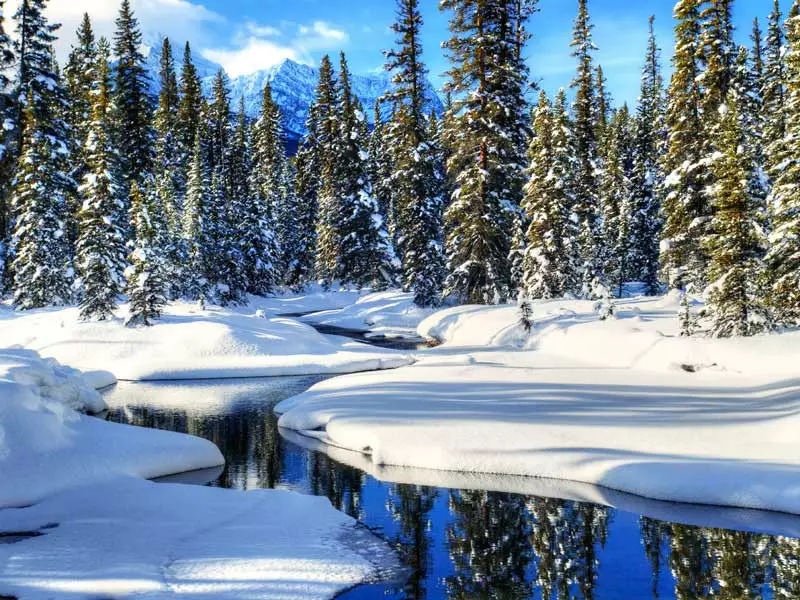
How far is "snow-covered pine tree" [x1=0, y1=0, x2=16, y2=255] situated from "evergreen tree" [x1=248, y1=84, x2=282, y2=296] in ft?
53.6

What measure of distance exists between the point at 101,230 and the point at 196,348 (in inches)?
353

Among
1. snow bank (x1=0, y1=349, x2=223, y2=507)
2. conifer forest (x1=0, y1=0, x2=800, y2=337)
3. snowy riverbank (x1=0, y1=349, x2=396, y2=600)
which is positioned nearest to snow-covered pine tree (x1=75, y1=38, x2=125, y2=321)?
conifer forest (x1=0, y1=0, x2=800, y2=337)

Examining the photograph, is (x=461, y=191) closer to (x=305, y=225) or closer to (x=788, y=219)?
(x=788, y=219)

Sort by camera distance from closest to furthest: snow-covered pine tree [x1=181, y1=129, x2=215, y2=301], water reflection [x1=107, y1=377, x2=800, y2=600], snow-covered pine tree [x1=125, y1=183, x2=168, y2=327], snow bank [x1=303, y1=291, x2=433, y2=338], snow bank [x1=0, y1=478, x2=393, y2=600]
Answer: snow bank [x1=0, y1=478, x2=393, y2=600]
water reflection [x1=107, y1=377, x2=800, y2=600]
snow-covered pine tree [x1=125, y1=183, x2=168, y2=327]
snow bank [x1=303, y1=291, x2=433, y2=338]
snow-covered pine tree [x1=181, y1=129, x2=215, y2=301]

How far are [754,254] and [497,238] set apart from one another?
12376 millimetres

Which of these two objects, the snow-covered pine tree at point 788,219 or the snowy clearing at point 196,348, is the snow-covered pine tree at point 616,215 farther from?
the snowy clearing at point 196,348

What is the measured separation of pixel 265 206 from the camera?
5209 cm

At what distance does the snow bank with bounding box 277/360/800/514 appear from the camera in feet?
34.8

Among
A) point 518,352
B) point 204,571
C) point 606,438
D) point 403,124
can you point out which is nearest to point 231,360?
point 518,352

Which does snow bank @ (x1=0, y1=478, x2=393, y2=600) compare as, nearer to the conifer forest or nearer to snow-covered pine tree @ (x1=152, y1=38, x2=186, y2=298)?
the conifer forest

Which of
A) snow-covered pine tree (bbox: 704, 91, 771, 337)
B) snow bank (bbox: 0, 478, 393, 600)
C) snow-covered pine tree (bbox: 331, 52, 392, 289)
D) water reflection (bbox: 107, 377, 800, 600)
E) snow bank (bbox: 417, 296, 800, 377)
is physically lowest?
water reflection (bbox: 107, 377, 800, 600)

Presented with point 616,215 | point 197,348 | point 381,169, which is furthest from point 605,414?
point 381,169

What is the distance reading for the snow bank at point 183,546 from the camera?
724cm

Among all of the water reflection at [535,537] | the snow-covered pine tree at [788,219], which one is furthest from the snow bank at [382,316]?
the water reflection at [535,537]
